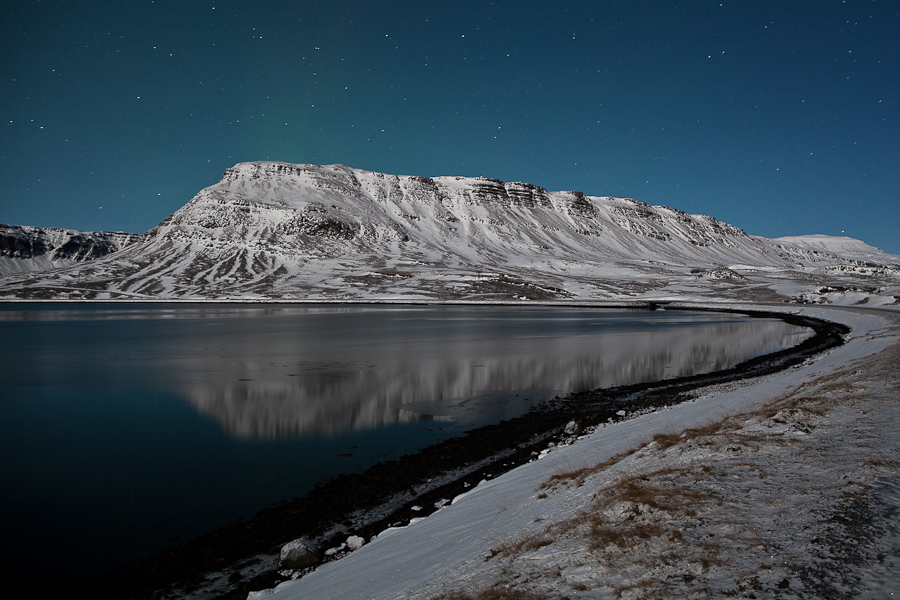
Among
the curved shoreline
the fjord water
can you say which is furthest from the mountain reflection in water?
the curved shoreline

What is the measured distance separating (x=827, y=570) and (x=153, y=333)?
193ft

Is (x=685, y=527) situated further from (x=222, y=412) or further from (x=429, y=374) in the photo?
(x=429, y=374)

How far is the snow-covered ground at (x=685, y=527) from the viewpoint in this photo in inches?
177

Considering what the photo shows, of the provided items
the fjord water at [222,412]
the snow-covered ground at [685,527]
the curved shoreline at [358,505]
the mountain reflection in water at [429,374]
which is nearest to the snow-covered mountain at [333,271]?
the mountain reflection in water at [429,374]

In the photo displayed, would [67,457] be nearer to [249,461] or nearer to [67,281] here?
[249,461]

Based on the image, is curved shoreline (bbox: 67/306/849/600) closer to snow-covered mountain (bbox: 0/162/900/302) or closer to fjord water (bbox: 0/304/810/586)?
fjord water (bbox: 0/304/810/586)

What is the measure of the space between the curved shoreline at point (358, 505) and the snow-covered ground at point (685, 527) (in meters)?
1.36

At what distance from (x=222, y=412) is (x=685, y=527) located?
1812 cm

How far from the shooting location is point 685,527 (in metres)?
5.57

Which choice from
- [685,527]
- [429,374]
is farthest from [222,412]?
[685,527]

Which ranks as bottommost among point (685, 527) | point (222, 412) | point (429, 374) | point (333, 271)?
point (222, 412)

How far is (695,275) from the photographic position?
154375mm

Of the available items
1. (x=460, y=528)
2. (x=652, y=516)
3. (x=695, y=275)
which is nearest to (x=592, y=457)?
(x=460, y=528)

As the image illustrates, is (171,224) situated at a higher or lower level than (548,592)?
higher
